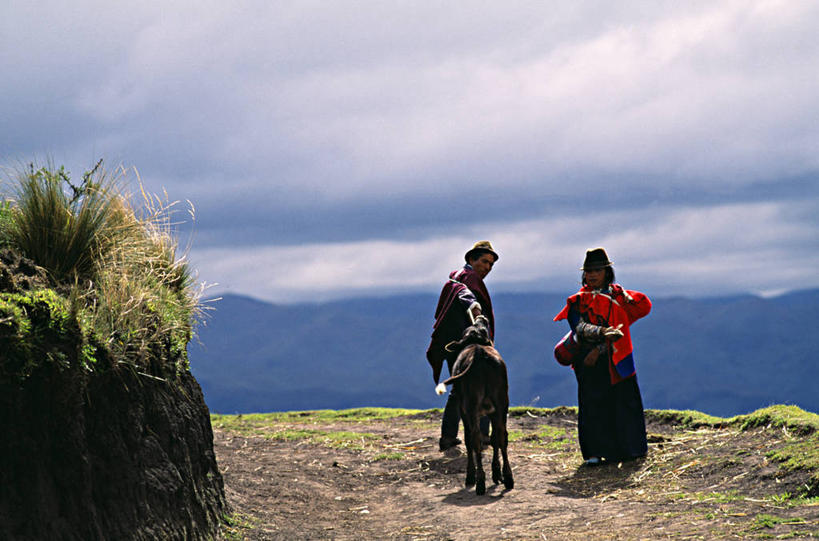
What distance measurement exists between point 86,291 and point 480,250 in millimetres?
5850

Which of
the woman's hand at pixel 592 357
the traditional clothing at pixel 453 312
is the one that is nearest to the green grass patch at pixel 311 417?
the traditional clothing at pixel 453 312

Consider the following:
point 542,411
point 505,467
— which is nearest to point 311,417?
point 542,411

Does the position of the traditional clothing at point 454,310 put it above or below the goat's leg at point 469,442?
above

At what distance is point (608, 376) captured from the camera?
10438 mm

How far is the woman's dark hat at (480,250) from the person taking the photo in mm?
11203

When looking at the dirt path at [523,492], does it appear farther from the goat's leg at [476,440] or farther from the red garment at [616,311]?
the red garment at [616,311]

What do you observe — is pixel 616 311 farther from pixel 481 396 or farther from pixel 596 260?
pixel 481 396

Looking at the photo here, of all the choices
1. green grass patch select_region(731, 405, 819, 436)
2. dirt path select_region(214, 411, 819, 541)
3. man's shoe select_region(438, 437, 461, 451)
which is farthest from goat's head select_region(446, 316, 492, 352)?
green grass patch select_region(731, 405, 819, 436)

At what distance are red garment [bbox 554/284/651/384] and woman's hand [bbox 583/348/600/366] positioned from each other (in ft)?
0.69

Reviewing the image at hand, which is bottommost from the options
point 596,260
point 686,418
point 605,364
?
point 686,418

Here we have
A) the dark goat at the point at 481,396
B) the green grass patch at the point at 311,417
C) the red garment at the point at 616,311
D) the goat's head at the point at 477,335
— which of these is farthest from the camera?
the green grass patch at the point at 311,417

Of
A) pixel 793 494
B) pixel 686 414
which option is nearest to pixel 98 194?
pixel 793 494

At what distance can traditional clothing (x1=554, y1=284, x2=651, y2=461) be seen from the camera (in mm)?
10289

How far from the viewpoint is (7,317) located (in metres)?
5.73
